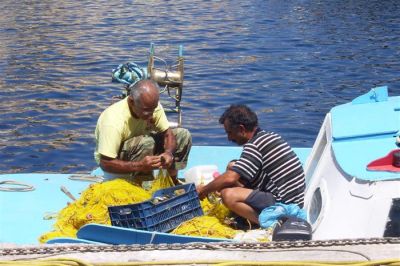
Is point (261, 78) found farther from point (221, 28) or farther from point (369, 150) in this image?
point (369, 150)

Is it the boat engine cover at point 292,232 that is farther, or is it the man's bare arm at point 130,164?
the man's bare arm at point 130,164

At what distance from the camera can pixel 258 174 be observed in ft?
23.2

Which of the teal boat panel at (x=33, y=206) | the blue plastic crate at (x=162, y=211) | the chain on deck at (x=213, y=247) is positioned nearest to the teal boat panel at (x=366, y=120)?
the blue plastic crate at (x=162, y=211)

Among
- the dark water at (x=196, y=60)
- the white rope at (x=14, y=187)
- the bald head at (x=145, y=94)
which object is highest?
the bald head at (x=145, y=94)

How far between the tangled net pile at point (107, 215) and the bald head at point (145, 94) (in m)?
0.70

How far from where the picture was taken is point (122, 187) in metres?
7.20

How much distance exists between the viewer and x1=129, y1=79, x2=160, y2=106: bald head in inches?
290

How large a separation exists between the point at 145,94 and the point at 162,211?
1.12m

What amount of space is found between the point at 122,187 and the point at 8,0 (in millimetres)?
22168

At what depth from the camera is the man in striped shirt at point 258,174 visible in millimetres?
6956

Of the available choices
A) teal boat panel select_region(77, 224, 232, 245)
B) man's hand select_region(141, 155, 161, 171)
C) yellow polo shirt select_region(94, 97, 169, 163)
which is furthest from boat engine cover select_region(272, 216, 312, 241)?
yellow polo shirt select_region(94, 97, 169, 163)

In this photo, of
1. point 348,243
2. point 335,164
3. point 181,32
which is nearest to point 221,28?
point 181,32

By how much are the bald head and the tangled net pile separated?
70 centimetres

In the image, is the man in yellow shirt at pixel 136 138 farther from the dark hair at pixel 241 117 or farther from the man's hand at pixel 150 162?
the dark hair at pixel 241 117
